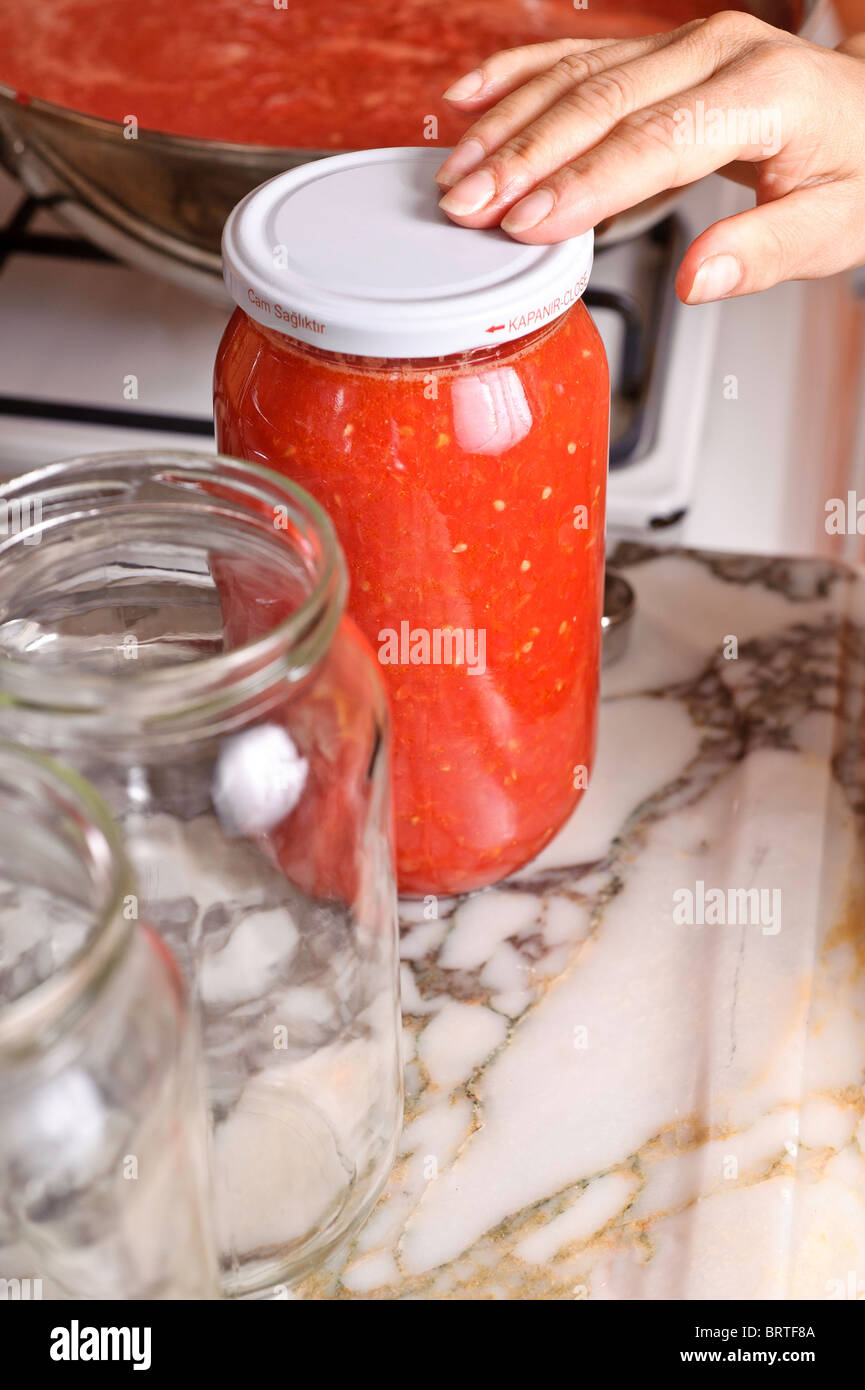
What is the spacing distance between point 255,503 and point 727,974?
1.04 ft

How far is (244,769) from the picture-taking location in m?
0.42

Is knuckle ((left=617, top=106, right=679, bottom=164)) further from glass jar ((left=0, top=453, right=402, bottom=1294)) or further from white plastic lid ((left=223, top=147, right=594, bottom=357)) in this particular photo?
glass jar ((left=0, top=453, right=402, bottom=1294))

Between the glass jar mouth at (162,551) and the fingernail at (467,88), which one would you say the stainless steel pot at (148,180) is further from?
the glass jar mouth at (162,551)

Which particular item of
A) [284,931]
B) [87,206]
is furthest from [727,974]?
[87,206]

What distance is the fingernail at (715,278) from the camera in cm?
56

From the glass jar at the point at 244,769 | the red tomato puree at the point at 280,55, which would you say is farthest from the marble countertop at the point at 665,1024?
the red tomato puree at the point at 280,55

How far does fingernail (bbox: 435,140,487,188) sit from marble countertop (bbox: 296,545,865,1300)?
31 cm

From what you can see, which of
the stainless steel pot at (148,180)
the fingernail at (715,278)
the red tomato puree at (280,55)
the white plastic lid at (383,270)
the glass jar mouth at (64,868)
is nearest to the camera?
the glass jar mouth at (64,868)

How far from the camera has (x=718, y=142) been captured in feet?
1.82

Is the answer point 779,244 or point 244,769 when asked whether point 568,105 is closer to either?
point 779,244

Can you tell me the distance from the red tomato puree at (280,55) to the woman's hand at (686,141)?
31 cm

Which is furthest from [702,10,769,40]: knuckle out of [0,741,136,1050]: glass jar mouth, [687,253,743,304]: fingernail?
[0,741,136,1050]: glass jar mouth

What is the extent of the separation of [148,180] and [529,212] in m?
0.33

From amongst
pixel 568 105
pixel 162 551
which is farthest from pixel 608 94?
pixel 162 551
